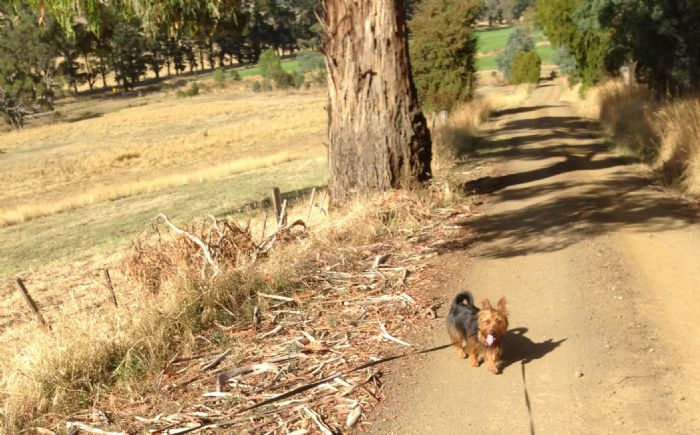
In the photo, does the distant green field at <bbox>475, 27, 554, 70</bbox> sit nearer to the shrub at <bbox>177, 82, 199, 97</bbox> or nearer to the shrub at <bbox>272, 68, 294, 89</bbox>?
the shrub at <bbox>272, 68, 294, 89</bbox>

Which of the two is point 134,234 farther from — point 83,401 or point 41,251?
point 83,401

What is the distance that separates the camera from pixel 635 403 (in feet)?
13.3

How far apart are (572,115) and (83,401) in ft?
89.2

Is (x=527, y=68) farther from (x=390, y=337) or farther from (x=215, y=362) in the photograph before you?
(x=215, y=362)

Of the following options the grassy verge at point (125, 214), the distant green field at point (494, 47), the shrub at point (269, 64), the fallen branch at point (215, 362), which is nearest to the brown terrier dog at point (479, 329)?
the fallen branch at point (215, 362)

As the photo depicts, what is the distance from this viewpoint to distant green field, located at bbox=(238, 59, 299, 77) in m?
107

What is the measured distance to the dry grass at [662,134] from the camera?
33.7 ft

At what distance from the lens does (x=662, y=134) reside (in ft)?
41.1

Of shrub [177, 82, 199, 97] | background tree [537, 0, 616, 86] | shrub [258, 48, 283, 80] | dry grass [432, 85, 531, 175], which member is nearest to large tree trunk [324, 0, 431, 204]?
dry grass [432, 85, 531, 175]

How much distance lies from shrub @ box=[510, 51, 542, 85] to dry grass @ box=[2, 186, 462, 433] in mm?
58426

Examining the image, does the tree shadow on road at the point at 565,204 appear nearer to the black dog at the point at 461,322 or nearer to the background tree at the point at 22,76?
the black dog at the point at 461,322

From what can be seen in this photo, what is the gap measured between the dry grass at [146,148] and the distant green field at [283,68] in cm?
2911

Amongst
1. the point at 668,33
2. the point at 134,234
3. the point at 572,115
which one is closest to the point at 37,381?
the point at 134,234

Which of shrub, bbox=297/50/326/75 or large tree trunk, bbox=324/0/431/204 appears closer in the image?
large tree trunk, bbox=324/0/431/204
